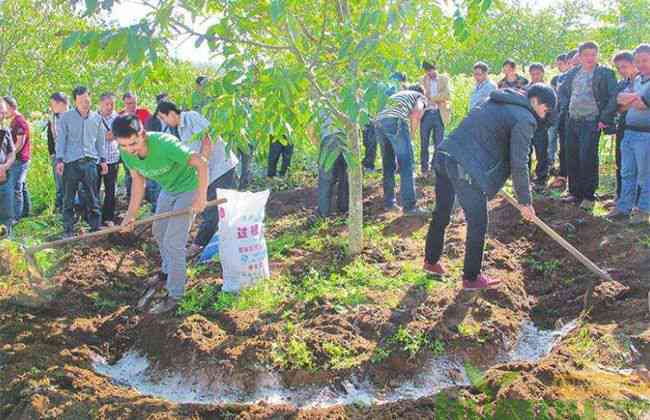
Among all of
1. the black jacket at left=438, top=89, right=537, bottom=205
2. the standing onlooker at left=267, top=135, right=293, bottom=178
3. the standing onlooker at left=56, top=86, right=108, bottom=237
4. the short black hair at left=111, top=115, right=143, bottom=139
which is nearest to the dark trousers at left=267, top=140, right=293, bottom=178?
the standing onlooker at left=267, top=135, right=293, bottom=178

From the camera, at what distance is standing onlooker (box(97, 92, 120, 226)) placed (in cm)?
669

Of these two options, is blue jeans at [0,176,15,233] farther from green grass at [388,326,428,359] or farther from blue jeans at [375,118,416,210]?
green grass at [388,326,428,359]

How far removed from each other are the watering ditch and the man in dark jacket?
93cm

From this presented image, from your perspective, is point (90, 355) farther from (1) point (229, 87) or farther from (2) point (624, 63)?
(2) point (624, 63)

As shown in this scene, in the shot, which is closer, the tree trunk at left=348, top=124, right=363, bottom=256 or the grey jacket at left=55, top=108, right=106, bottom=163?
the tree trunk at left=348, top=124, right=363, bottom=256

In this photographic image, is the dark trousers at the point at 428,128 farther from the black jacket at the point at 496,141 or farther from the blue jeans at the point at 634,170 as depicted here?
the black jacket at the point at 496,141

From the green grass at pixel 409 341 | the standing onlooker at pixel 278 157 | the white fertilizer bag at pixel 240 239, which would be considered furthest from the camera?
the standing onlooker at pixel 278 157

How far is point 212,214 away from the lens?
5.76 m

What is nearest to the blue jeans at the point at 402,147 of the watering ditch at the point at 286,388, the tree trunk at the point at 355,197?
the tree trunk at the point at 355,197

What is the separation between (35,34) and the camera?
11.2 m

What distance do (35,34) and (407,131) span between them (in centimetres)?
Result: 831

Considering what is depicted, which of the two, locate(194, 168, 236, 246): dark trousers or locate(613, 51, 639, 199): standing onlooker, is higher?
locate(613, 51, 639, 199): standing onlooker

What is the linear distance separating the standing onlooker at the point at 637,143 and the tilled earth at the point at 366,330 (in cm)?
33

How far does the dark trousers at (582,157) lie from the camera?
630cm
